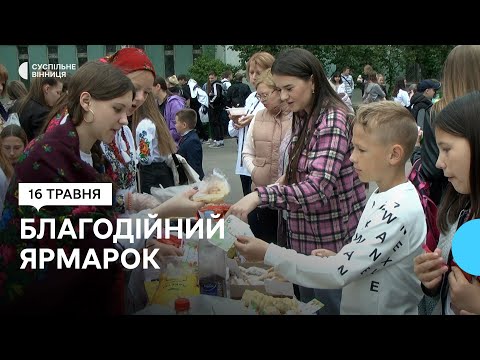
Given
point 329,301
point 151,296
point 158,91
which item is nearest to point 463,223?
point 329,301

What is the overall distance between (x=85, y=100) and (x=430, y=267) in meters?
1.08

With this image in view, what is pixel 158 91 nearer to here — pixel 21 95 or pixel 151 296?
pixel 21 95

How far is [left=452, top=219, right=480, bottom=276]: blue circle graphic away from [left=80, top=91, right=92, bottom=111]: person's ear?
3.67 feet

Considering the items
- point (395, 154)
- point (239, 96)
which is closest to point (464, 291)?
point (395, 154)

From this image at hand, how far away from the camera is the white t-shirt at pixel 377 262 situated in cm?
190

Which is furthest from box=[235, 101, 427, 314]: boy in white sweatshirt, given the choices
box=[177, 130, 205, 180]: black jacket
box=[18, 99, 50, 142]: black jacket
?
box=[18, 99, 50, 142]: black jacket

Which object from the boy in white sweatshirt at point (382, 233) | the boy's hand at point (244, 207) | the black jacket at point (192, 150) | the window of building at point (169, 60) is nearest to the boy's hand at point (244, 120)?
the black jacket at point (192, 150)

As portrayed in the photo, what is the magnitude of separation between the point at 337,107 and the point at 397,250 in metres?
0.54

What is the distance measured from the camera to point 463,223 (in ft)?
6.17

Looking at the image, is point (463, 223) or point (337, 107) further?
point (337, 107)

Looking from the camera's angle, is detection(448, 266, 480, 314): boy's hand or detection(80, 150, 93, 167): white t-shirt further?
detection(80, 150, 93, 167): white t-shirt

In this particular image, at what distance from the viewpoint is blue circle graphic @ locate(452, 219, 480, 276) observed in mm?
1811

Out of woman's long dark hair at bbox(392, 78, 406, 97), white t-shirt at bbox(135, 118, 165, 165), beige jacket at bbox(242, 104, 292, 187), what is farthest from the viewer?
white t-shirt at bbox(135, 118, 165, 165)

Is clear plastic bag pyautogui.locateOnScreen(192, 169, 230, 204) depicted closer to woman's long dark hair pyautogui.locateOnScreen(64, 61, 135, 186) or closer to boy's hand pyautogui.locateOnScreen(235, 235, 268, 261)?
boy's hand pyautogui.locateOnScreen(235, 235, 268, 261)
